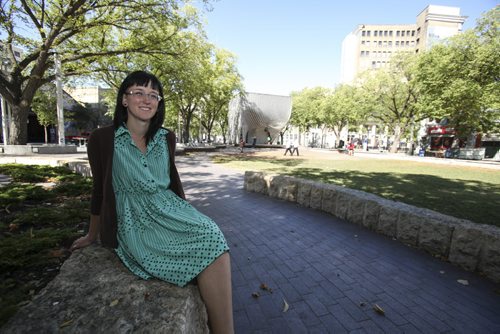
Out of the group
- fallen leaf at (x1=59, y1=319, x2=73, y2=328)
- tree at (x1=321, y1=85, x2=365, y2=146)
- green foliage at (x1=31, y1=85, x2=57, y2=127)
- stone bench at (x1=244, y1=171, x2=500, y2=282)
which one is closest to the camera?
fallen leaf at (x1=59, y1=319, x2=73, y2=328)

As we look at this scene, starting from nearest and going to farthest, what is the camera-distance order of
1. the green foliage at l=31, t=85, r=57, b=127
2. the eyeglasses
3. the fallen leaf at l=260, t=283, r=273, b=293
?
the eyeglasses → the fallen leaf at l=260, t=283, r=273, b=293 → the green foliage at l=31, t=85, r=57, b=127

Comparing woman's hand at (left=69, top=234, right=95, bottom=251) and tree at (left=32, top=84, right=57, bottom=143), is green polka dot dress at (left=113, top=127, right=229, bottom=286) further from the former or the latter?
tree at (left=32, top=84, right=57, bottom=143)

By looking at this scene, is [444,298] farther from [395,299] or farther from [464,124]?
[464,124]

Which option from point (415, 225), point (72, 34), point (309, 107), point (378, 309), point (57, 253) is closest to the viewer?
point (378, 309)

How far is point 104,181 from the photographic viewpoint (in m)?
2.12

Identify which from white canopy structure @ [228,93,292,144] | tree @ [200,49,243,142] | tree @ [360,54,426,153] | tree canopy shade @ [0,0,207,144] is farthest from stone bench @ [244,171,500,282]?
white canopy structure @ [228,93,292,144]

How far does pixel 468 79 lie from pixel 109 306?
32.4 metres

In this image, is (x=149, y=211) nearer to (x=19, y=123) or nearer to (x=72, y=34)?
(x=72, y=34)

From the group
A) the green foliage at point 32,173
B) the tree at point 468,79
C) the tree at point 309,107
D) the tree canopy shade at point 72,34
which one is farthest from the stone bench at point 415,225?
the tree at point 309,107

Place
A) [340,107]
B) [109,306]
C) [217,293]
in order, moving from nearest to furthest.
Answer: [109,306]
[217,293]
[340,107]

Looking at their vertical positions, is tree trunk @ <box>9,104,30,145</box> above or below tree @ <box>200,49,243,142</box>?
below

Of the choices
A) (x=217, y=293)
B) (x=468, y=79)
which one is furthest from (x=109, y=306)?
(x=468, y=79)

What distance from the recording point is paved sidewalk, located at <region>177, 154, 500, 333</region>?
8.36 ft

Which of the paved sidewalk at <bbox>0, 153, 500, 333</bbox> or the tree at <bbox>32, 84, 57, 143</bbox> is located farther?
the tree at <bbox>32, 84, 57, 143</bbox>
